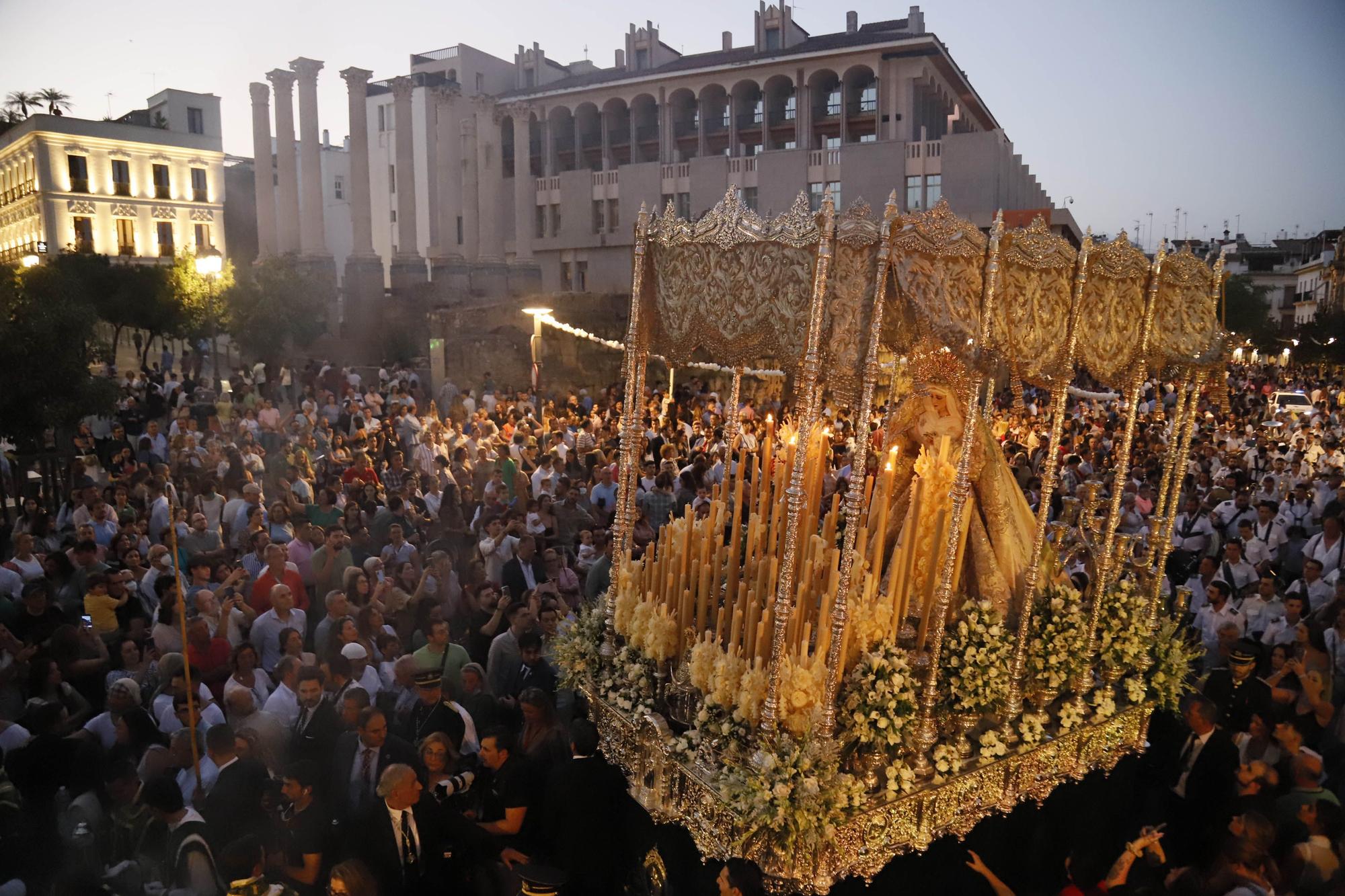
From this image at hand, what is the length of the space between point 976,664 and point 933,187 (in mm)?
30270

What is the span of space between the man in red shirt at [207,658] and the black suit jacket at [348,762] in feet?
4.50

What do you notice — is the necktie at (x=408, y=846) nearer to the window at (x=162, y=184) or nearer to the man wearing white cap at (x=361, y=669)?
the man wearing white cap at (x=361, y=669)

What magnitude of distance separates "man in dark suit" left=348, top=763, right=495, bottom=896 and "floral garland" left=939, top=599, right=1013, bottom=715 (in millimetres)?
2924

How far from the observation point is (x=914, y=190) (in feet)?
108

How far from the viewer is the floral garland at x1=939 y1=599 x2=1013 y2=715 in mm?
5387

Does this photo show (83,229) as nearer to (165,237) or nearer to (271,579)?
(165,237)

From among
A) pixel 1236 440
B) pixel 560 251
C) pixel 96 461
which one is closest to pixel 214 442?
pixel 96 461

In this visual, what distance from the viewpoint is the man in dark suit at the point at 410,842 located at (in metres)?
4.55

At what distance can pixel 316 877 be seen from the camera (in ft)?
14.7

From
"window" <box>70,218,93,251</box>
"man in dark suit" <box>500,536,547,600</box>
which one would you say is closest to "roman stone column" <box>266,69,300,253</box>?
"window" <box>70,218,93,251</box>

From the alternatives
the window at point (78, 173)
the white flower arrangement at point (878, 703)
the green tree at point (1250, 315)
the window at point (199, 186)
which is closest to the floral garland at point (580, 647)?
the white flower arrangement at point (878, 703)

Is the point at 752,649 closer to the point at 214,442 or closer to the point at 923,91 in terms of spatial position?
the point at 214,442

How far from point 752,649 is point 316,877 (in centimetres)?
267

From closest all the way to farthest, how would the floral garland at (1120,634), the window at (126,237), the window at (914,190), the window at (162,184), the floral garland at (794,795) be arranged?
the floral garland at (794,795) → the floral garland at (1120,634) → the window at (914,190) → the window at (126,237) → the window at (162,184)
